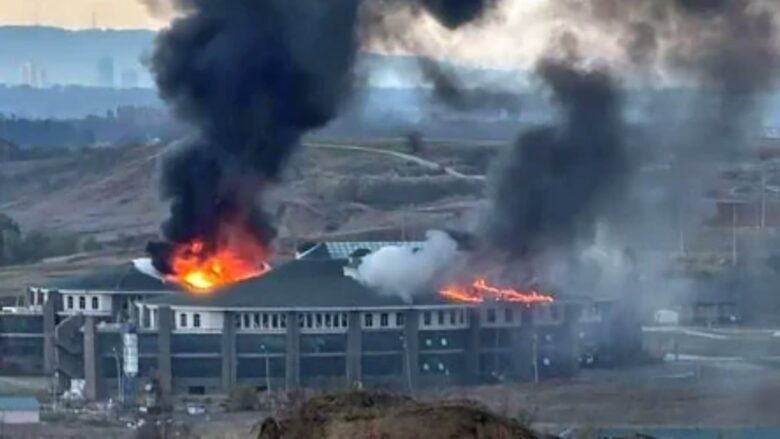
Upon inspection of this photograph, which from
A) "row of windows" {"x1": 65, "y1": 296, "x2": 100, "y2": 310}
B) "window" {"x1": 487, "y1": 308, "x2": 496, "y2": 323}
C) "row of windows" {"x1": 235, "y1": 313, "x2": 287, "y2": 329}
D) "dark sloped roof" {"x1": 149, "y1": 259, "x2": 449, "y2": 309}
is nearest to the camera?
"dark sloped roof" {"x1": 149, "y1": 259, "x2": 449, "y2": 309}

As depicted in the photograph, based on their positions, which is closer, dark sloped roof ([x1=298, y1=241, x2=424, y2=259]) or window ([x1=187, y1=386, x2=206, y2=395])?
window ([x1=187, y1=386, x2=206, y2=395])

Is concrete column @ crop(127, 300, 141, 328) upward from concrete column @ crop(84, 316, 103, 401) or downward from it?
upward

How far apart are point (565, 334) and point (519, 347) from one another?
50.3 inches

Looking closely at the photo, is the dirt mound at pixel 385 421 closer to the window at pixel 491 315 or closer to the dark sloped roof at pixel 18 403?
the dark sloped roof at pixel 18 403

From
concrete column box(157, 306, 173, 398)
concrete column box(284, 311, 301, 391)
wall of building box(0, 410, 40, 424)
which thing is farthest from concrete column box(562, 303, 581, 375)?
wall of building box(0, 410, 40, 424)

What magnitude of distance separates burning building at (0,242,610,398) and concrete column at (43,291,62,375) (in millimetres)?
2230

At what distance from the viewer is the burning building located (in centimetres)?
7438

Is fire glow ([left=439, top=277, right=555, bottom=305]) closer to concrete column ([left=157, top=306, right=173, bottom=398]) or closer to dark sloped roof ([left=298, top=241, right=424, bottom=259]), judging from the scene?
dark sloped roof ([left=298, top=241, right=424, bottom=259])

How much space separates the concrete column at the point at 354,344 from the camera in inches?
2933

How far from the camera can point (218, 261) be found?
7700 centimetres

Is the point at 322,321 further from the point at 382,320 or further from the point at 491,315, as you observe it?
the point at 491,315

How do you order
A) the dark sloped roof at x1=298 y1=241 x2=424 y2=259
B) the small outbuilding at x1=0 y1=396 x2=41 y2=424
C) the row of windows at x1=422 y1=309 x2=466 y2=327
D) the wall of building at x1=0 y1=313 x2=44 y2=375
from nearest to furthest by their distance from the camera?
the small outbuilding at x1=0 y1=396 x2=41 y2=424
the row of windows at x1=422 y1=309 x2=466 y2=327
the wall of building at x1=0 y1=313 x2=44 y2=375
the dark sloped roof at x1=298 y1=241 x2=424 y2=259

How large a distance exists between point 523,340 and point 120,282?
1064 centimetres

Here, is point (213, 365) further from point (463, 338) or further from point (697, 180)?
point (697, 180)
